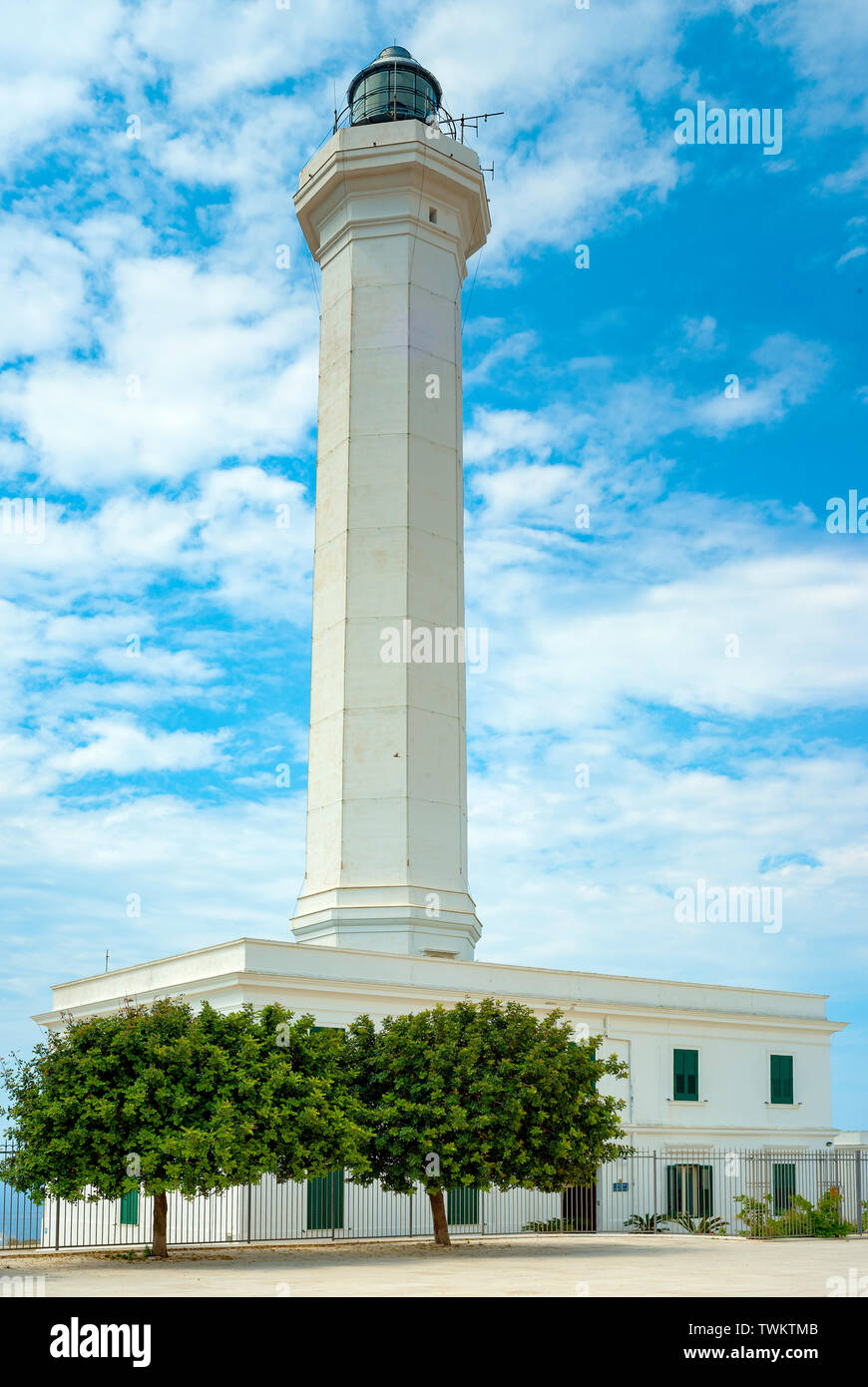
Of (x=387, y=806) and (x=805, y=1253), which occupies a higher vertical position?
(x=387, y=806)

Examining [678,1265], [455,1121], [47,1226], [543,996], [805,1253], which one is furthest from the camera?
[543,996]

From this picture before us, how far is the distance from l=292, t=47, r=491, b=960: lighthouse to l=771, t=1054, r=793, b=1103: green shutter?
10.2 metres

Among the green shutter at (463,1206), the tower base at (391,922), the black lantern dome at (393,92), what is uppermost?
the black lantern dome at (393,92)

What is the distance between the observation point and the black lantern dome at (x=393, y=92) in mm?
43688

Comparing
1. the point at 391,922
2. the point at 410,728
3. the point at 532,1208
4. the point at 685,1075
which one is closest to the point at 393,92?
the point at 410,728

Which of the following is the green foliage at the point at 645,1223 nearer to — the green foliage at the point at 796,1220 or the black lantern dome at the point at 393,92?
the green foliage at the point at 796,1220

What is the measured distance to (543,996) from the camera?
117 ft

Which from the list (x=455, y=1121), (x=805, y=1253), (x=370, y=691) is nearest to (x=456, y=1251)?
(x=455, y=1121)

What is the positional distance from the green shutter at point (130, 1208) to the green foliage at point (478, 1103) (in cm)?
756

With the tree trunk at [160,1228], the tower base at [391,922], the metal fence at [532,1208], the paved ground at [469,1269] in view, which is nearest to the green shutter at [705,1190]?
the metal fence at [532,1208]

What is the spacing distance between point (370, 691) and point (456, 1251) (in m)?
15.3

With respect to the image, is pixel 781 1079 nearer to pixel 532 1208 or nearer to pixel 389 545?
pixel 532 1208

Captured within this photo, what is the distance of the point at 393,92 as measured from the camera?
144 ft

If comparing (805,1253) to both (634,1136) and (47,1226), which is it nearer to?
(634,1136)
